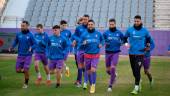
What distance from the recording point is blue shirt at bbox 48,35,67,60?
16.9m

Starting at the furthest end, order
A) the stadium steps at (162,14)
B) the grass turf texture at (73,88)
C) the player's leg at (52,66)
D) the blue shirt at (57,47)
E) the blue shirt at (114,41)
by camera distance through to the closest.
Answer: the stadium steps at (162,14) < the player's leg at (52,66) < the blue shirt at (57,47) < the blue shirt at (114,41) < the grass turf texture at (73,88)

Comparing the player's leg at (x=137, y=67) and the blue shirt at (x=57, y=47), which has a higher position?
the blue shirt at (x=57, y=47)

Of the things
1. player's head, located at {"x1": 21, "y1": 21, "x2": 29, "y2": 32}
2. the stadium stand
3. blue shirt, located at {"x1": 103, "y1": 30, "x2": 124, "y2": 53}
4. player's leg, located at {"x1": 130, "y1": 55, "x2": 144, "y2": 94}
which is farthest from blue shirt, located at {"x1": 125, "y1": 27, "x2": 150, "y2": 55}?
the stadium stand

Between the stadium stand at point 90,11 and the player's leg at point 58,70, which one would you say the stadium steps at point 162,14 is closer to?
the stadium stand at point 90,11

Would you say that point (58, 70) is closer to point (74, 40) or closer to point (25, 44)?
point (74, 40)

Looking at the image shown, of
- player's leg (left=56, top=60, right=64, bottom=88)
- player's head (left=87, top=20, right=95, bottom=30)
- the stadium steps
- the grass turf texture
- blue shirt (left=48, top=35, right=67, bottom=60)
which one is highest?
the stadium steps

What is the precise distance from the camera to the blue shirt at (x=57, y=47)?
664 inches

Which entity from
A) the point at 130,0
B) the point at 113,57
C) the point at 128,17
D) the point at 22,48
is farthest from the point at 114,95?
the point at 130,0

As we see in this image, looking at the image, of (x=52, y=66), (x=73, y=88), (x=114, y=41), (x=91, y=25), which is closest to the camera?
(x=91, y=25)

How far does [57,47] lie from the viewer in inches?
664

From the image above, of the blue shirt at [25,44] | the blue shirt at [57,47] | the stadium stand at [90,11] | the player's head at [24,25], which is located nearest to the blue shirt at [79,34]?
the blue shirt at [57,47]

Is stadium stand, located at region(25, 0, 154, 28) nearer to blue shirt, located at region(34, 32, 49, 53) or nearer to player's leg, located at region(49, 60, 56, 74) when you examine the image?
blue shirt, located at region(34, 32, 49, 53)

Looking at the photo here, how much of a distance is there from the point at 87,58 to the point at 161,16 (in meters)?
34.1

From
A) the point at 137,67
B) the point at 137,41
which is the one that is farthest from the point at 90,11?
the point at 137,67
